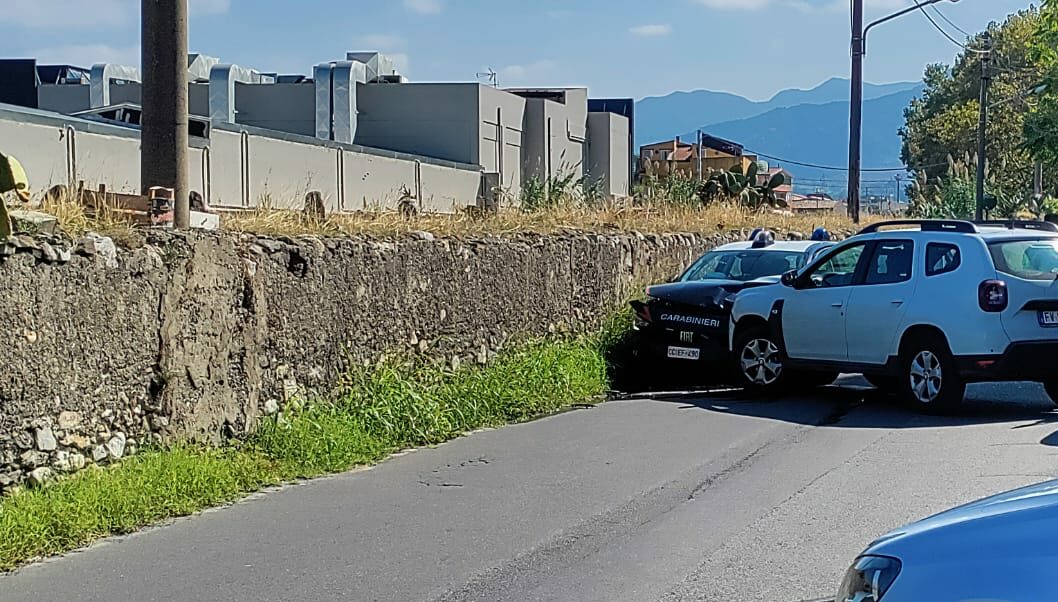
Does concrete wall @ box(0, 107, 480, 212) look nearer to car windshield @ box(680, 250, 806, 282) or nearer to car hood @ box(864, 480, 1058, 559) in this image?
car windshield @ box(680, 250, 806, 282)

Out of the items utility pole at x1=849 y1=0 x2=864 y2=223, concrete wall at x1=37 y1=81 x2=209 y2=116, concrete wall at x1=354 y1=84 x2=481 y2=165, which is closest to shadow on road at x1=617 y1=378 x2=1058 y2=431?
utility pole at x1=849 y1=0 x2=864 y2=223

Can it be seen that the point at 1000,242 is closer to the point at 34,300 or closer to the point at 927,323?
the point at 927,323

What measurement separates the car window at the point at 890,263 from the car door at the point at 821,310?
0.20 m

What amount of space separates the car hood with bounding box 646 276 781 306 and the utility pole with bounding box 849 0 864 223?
1587cm

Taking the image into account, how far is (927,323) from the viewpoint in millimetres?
12422

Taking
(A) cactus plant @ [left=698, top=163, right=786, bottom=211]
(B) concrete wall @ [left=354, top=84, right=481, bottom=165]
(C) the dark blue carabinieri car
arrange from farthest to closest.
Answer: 1. (B) concrete wall @ [left=354, top=84, right=481, bottom=165]
2. (A) cactus plant @ [left=698, top=163, right=786, bottom=211]
3. (C) the dark blue carabinieri car

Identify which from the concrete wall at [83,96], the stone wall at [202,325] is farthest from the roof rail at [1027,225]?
the concrete wall at [83,96]

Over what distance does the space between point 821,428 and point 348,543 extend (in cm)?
570

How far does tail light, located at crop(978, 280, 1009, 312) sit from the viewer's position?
12.0 metres

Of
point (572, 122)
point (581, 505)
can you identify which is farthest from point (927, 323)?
point (572, 122)

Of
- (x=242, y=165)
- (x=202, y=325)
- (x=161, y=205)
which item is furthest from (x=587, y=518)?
(x=242, y=165)

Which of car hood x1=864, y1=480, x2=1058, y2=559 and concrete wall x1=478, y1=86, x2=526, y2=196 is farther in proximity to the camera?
concrete wall x1=478, y1=86, x2=526, y2=196

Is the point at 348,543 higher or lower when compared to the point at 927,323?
lower

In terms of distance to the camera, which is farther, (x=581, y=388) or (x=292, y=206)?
(x=581, y=388)
